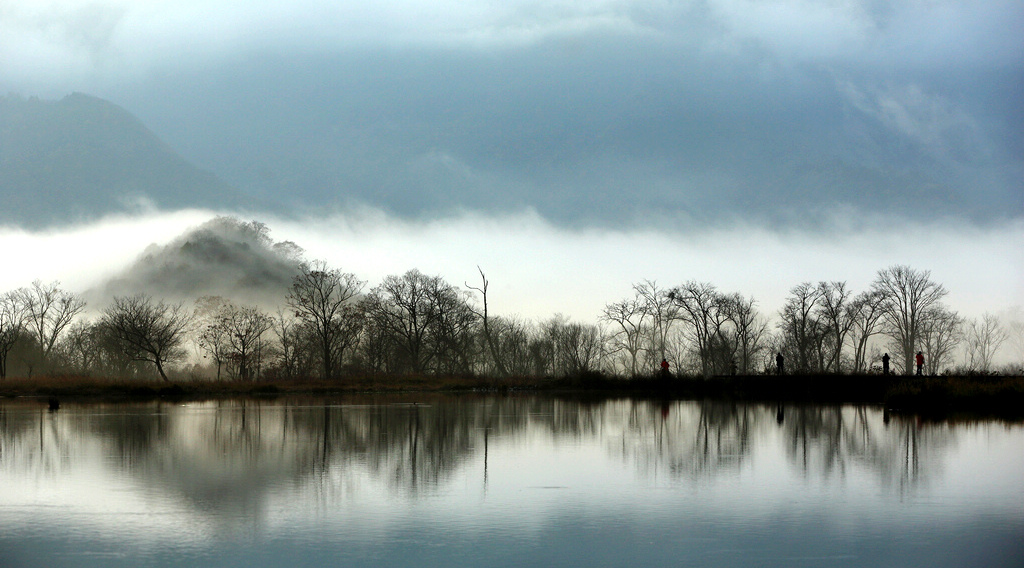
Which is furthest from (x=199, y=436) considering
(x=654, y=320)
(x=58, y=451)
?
(x=654, y=320)

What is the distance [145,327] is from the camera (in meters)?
77.4

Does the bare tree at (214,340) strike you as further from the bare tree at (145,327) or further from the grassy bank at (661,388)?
the grassy bank at (661,388)

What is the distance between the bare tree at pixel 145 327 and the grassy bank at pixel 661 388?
1158cm

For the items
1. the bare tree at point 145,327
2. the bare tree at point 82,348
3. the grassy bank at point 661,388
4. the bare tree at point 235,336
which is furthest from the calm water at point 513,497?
the bare tree at point 82,348

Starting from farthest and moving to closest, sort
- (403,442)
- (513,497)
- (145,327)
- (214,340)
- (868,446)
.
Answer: (214,340), (145,327), (403,442), (868,446), (513,497)

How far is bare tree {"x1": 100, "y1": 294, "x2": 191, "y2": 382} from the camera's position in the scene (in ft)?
248

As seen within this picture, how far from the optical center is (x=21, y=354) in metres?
95.8

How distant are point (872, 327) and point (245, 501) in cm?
9436

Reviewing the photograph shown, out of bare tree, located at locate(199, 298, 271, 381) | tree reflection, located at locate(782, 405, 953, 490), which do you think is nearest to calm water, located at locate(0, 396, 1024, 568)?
tree reflection, located at locate(782, 405, 953, 490)

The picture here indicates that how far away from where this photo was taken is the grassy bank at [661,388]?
36.5 metres

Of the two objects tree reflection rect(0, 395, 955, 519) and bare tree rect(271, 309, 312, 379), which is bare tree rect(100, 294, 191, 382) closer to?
bare tree rect(271, 309, 312, 379)

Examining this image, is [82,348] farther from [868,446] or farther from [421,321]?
[868,446]

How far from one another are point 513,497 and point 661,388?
40674mm

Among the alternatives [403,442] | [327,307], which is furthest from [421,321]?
[403,442]
